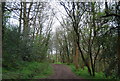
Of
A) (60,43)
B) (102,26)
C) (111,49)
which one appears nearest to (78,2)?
(102,26)

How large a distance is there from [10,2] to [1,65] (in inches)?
211

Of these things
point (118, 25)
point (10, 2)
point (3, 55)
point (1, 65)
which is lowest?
point (1, 65)

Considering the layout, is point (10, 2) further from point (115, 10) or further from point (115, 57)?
point (115, 57)

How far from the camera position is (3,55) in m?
8.91

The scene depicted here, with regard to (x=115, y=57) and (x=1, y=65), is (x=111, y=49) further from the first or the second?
(x=1, y=65)

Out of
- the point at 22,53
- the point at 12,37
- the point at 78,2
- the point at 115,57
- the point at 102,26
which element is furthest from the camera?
the point at 78,2

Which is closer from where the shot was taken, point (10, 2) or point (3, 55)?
point (3, 55)

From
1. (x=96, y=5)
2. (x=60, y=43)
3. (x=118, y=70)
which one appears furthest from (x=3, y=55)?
(x=60, y=43)

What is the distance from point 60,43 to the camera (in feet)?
131

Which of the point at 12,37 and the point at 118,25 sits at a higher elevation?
the point at 118,25

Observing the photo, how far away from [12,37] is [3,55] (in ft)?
4.70

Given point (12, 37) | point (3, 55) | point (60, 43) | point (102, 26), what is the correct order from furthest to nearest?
point (60, 43) < point (102, 26) < point (12, 37) < point (3, 55)

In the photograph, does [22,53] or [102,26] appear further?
[102,26]

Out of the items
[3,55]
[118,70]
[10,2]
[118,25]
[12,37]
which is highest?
[10,2]
